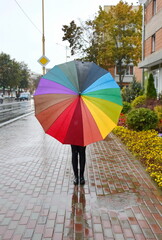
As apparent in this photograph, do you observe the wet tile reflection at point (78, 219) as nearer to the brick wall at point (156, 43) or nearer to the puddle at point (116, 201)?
the puddle at point (116, 201)

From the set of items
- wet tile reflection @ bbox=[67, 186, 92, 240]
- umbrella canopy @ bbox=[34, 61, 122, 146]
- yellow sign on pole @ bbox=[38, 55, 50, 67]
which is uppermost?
yellow sign on pole @ bbox=[38, 55, 50, 67]

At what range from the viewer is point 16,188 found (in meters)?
4.67

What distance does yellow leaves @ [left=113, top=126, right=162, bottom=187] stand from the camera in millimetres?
5488

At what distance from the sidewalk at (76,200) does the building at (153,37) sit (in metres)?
13.8

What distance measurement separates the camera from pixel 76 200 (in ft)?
13.6

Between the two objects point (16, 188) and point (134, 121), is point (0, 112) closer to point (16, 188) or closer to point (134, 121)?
point (134, 121)

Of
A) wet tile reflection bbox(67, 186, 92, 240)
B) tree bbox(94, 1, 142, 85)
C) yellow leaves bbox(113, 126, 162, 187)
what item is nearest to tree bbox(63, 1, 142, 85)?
tree bbox(94, 1, 142, 85)

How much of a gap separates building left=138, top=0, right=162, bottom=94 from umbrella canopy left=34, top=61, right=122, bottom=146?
583 inches

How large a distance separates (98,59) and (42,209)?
30214mm

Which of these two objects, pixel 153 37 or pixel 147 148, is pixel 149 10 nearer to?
pixel 153 37

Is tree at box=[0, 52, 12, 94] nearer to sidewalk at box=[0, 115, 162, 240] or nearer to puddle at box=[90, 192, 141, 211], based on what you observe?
sidewalk at box=[0, 115, 162, 240]

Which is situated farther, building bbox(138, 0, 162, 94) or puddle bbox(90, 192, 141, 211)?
building bbox(138, 0, 162, 94)

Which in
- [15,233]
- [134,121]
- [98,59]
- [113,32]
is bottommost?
[15,233]

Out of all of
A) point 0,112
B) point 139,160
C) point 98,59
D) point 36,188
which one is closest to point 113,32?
point 98,59
